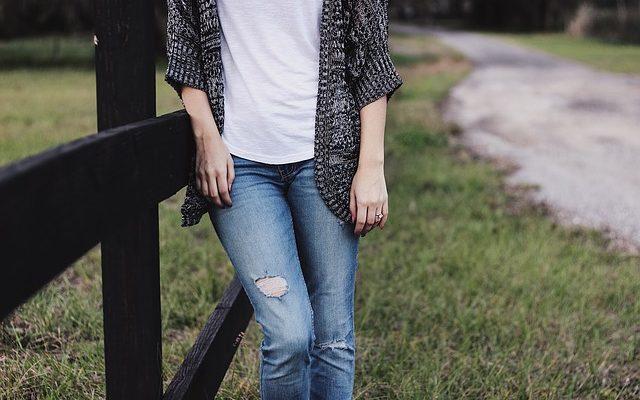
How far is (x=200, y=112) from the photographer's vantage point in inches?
70.6

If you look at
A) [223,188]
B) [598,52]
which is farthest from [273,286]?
[598,52]

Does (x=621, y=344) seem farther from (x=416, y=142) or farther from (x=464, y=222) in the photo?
(x=416, y=142)

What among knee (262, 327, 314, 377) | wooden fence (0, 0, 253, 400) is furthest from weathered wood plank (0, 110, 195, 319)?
knee (262, 327, 314, 377)

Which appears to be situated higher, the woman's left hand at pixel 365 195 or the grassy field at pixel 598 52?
the woman's left hand at pixel 365 195

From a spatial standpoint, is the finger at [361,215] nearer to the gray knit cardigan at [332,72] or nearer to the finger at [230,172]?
the gray knit cardigan at [332,72]

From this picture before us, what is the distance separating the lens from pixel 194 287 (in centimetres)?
354

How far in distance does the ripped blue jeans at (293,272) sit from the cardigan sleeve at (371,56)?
0.24 meters

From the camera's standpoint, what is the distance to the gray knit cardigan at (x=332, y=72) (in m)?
1.77

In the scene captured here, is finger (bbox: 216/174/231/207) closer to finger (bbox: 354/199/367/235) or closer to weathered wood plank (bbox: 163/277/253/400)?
finger (bbox: 354/199/367/235)

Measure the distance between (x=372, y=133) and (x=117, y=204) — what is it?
0.75 m

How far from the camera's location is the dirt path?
18.5ft

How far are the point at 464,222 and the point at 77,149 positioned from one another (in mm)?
3960

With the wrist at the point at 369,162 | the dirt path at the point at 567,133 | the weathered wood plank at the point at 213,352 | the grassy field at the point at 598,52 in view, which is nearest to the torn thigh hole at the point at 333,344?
the weathered wood plank at the point at 213,352

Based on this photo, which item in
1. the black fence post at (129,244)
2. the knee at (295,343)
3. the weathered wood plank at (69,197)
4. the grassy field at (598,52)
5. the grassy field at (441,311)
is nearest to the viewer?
the weathered wood plank at (69,197)
